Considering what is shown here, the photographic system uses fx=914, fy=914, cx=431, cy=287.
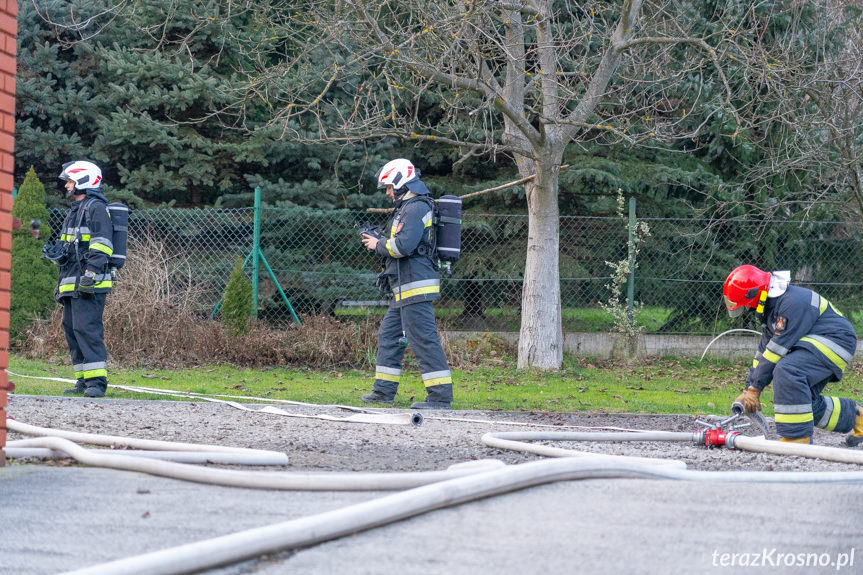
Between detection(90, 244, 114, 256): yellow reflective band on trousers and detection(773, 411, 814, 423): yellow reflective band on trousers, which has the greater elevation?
detection(90, 244, 114, 256): yellow reflective band on trousers

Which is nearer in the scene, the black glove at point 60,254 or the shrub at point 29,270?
the black glove at point 60,254

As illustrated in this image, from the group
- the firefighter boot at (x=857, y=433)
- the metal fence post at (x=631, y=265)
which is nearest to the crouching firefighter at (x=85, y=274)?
the firefighter boot at (x=857, y=433)

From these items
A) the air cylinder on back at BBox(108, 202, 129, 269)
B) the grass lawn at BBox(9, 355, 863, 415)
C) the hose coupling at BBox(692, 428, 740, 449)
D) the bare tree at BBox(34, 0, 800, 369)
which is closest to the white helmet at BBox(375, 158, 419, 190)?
the bare tree at BBox(34, 0, 800, 369)

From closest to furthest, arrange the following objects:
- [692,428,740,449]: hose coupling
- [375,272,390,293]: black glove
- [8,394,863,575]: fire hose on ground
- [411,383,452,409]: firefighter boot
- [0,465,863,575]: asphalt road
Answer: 1. [8,394,863,575]: fire hose on ground
2. [0,465,863,575]: asphalt road
3. [692,428,740,449]: hose coupling
4. [411,383,452,409]: firefighter boot
5. [375,272,390,293]: black glove

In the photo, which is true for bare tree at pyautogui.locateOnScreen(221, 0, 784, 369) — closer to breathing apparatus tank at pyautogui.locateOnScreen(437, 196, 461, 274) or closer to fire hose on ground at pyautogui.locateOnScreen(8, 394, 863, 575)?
breathing apparatus tank at pyautogui.locateOnScreen(437, 196, 461, 274)

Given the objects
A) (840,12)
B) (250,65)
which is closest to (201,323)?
(250,65)

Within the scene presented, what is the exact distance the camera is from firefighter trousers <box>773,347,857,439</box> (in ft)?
19.8

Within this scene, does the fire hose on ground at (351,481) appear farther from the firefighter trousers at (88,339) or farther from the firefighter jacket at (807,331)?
the firefighter trousers at (88,339)

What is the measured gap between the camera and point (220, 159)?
611 inches

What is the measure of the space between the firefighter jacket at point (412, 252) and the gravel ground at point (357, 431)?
3.66ft

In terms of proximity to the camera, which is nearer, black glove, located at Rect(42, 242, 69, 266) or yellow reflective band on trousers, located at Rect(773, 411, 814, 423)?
yellow reflective band on trousers, located at Rect(773, 411, 814, 423)

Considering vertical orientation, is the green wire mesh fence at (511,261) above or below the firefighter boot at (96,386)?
above

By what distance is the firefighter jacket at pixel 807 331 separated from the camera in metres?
6.13

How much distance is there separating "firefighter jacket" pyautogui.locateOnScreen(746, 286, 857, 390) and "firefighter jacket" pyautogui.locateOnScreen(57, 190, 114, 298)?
18.3 ft
